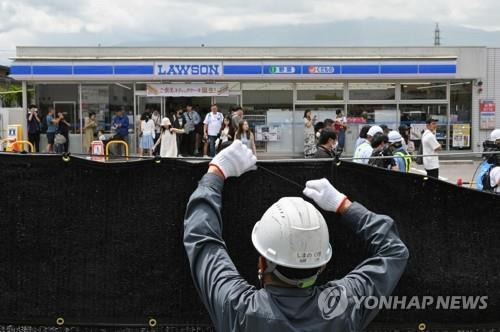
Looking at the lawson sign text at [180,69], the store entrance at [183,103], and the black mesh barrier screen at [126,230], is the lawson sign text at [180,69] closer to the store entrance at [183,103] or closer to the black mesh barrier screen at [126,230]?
the store entrance at [183,103]

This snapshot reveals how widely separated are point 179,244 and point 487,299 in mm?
1854

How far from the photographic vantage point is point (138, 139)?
23.7 m

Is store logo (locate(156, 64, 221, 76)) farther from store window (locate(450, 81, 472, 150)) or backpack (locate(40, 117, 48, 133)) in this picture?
store window (locate(450, 81, 472, 150))

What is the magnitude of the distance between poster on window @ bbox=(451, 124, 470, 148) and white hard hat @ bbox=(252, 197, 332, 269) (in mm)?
23729

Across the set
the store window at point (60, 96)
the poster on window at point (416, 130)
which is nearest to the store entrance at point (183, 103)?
the store window at point (60, 96)

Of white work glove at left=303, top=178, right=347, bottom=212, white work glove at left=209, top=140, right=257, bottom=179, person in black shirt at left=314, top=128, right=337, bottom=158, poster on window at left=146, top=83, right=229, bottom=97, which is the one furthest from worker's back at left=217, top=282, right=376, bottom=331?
poster on window at left=146, top=83, right=229, bottom=97

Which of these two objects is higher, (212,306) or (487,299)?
(212,306)

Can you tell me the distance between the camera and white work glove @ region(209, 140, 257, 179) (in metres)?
3.02

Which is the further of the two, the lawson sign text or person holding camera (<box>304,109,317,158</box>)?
the lawson sign text

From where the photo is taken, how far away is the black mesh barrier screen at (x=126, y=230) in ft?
11.1

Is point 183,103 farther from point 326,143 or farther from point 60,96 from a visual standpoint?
point 326,143

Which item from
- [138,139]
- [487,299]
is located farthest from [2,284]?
[138,139]

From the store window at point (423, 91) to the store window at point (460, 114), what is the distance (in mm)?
514

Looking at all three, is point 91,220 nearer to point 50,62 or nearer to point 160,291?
point 160,291
